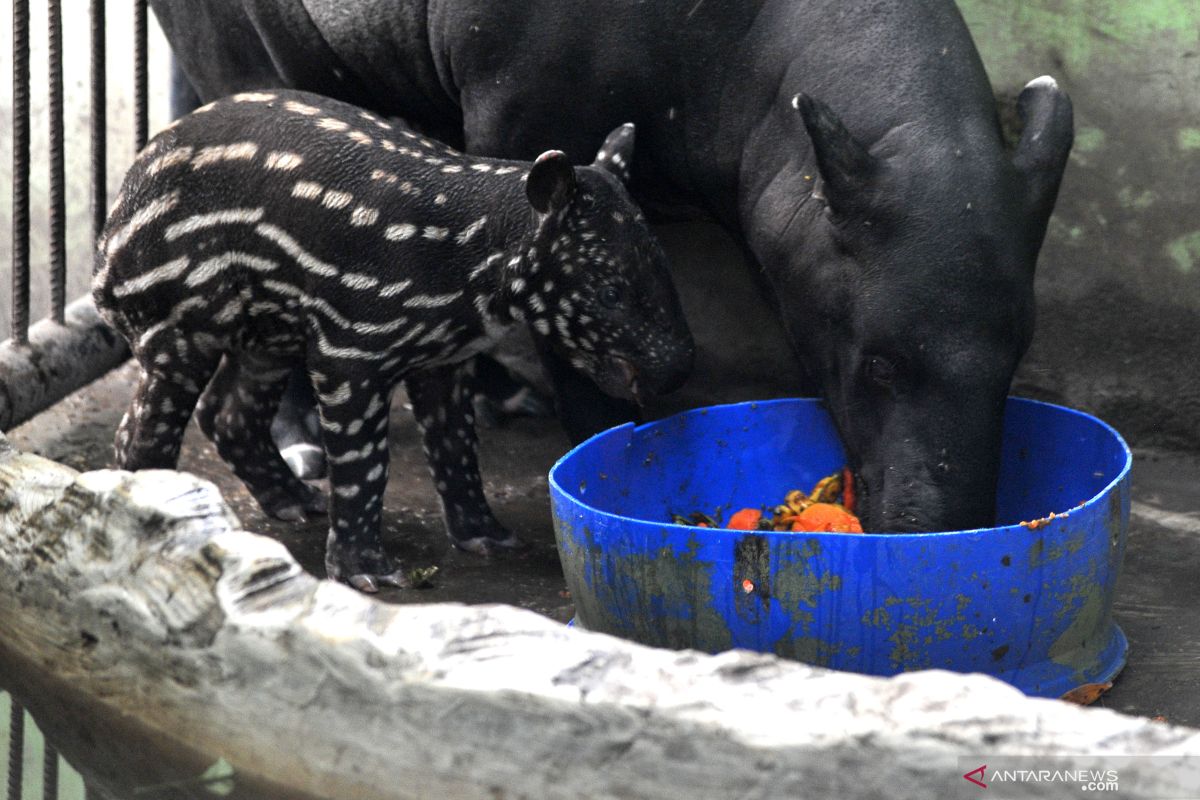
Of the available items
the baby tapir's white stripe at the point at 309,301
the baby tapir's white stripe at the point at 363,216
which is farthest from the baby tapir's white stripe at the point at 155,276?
the baby tapir's white stripe at the point at 363,216

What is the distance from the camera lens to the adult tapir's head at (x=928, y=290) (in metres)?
3.41

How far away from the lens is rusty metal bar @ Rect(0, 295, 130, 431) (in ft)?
15.8

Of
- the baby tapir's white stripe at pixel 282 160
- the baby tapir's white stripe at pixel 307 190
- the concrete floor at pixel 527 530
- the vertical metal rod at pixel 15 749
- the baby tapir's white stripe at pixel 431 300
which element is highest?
the baby tapir's white stripe at pixel 282 160

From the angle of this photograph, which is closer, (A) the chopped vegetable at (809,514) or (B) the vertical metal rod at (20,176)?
(A) the chopped vegetable at (809,514)

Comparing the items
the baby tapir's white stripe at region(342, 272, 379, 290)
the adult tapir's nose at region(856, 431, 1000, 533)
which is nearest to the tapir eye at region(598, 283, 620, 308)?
the baby tapir's white stripe at region(342, 272, 379, 290)

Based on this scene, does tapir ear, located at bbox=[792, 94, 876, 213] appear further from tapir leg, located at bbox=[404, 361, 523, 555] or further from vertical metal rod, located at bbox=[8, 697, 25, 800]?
vertical metal rod, located at bbox=[8, 697, 25, 800]

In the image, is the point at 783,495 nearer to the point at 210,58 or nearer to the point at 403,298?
the point at 403,298

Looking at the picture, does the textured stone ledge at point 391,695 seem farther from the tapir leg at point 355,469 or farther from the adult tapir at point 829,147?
the adult tapir at point 829,147

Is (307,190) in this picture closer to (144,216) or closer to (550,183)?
(144,216)

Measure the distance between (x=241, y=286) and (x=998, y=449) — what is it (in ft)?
5.76

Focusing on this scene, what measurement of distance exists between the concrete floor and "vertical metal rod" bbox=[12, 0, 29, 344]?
444 mm

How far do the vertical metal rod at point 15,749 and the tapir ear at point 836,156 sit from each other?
1992 millimetres

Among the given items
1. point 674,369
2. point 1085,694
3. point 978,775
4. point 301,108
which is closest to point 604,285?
point 674,369

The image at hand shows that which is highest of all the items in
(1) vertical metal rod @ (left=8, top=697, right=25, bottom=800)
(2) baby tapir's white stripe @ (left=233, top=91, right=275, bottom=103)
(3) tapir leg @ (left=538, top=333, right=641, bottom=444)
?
(2) baby tapir's white stripe @ (left=233, top=91, right=275, bottom=103)
